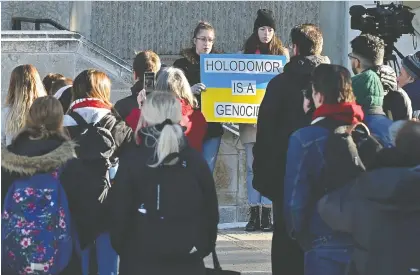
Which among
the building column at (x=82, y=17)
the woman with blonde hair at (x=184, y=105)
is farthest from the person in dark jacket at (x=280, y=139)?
the building column at (x=82, y=17)

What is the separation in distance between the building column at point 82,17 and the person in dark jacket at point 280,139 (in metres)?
11.3

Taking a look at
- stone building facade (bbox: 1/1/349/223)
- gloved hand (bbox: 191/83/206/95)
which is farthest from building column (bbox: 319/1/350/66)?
gloved hand (bbox: 191/83/206/95)

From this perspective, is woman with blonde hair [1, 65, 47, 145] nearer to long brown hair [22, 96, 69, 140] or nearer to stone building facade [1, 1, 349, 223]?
long brown hair [22, 96, 69, 140]

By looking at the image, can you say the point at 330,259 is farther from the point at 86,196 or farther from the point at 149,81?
the point at 149,81

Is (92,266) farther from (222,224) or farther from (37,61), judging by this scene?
(37,61)

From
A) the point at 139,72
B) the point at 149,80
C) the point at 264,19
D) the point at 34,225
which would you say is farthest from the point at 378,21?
the point at 34,225

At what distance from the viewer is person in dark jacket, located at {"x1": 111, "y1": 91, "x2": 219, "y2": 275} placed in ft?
21.5

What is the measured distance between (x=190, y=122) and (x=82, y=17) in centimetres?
1090

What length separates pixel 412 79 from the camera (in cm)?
866

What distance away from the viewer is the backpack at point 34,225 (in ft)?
22.2

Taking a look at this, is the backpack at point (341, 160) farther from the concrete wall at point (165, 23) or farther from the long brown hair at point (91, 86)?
the concrete wall at point (165, 23)

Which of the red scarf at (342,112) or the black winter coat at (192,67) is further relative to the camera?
the black winter coat at (192,67)

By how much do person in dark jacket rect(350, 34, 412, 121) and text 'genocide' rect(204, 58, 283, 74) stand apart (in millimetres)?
1878

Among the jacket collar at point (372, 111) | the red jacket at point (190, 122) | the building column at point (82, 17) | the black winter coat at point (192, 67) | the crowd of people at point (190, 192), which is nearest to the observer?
the crowd of people at point (190, 192)
